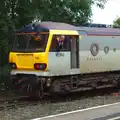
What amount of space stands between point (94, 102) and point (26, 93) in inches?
107

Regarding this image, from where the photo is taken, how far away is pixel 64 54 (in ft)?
50.4

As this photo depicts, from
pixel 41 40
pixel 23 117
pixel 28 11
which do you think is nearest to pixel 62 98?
pixel 41 40

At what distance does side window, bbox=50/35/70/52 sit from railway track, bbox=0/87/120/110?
209 centimetres

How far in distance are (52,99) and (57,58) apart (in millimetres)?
2061

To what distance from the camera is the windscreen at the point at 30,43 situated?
48.8 feet

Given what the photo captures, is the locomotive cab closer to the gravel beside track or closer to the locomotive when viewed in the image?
the locomotive

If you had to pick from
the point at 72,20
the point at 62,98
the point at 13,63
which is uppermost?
the point at 72,20

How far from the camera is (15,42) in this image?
15.9 metres

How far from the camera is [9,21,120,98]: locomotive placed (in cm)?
1481

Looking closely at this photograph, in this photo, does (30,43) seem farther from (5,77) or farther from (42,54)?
(5,77)

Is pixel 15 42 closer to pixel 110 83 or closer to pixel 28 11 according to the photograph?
pixel 28 11

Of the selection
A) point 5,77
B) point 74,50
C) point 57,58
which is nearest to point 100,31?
point 74,50

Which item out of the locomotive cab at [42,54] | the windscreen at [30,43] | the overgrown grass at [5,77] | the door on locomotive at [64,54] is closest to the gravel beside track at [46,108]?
the locomotive cab at [42,54]

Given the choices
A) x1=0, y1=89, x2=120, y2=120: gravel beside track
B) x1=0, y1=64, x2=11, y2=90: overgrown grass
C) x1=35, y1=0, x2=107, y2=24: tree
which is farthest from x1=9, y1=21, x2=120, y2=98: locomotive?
x1=35, y1=0, x2=107, y2=24: tree
